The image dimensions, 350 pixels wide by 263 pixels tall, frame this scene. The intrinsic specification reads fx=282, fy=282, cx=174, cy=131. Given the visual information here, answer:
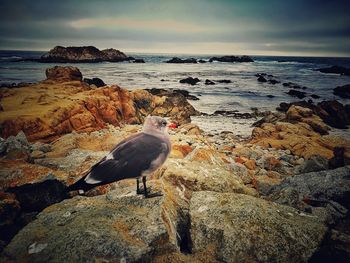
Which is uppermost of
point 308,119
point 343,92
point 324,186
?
point 324,186

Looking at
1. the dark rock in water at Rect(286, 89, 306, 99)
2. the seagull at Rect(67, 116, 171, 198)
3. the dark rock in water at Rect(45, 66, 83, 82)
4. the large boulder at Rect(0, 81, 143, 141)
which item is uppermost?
the seagull at Rect(67, 116, 171, 198)

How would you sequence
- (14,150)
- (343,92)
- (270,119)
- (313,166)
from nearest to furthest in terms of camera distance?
(14,150), (313,166), (270,119), (343,92)

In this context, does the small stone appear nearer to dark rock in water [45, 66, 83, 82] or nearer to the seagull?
the seagull

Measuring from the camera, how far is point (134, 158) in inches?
128

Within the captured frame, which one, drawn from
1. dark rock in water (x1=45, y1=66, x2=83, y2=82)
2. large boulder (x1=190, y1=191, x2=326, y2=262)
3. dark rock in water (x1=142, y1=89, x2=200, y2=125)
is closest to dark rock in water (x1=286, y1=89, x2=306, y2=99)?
dark rock in water (x1=142, y1=89, x2=200, y2=125)

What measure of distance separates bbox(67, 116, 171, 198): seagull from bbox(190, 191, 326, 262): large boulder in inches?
37.2

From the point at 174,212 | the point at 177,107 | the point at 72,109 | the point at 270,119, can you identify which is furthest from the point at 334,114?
the point at 174,212

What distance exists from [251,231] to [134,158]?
1.60 meters

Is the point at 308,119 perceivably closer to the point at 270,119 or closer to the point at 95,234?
the point at 270,119

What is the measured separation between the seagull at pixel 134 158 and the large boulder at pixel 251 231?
945mm

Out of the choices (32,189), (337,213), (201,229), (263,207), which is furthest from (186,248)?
(337,213)

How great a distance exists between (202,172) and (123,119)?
7.47 metres

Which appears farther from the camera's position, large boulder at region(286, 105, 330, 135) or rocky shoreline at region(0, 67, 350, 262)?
large boulder at region(286, 105, 330, 135)

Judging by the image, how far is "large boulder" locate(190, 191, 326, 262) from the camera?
10.2 feet
